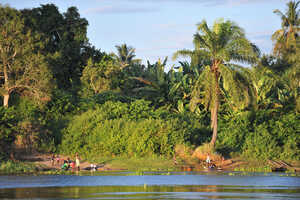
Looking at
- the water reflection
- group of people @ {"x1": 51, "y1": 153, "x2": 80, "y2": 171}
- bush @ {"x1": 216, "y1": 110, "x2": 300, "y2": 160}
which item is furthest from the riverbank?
the water reflection

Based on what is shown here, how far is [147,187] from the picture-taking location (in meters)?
25.2

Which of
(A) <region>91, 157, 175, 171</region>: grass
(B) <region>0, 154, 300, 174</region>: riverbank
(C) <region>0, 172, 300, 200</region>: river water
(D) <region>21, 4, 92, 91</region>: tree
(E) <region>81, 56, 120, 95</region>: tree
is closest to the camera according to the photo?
(C) <region>0, 172, 300, 200</region>: river water

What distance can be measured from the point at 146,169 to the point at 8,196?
17.5m

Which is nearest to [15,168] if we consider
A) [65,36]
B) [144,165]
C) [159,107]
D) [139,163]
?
[139,163]

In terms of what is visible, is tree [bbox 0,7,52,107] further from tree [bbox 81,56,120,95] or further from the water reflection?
the water reflection

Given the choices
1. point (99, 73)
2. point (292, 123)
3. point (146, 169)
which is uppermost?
point (99, 73)

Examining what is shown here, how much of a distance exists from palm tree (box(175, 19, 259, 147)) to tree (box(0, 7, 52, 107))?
468 inches

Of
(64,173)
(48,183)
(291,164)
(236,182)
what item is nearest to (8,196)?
(48,183)

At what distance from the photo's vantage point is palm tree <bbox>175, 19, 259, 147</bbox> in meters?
39.2

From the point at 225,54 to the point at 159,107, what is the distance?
1262 centimetres

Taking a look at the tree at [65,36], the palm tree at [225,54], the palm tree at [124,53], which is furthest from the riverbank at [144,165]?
the palm tree at [124,53]

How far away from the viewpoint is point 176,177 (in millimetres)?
31156

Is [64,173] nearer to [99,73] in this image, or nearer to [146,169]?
[146,169]

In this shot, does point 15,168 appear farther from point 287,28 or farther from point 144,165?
point 287,28
